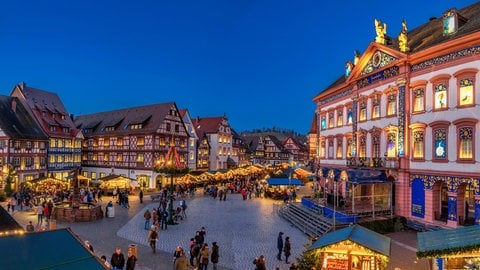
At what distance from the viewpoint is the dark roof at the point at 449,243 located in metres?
10.1

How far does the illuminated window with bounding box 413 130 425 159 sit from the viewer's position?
2539 centimetres

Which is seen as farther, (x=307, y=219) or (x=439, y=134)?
(x=307, y=219)

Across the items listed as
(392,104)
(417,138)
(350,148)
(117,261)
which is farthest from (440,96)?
(117,261)

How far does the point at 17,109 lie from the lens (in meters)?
49.8

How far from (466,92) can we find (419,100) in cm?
359

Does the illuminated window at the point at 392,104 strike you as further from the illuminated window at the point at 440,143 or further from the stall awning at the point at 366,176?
the stall awning at the point at 366,176

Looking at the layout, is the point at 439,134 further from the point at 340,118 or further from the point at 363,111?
the point at 340,118

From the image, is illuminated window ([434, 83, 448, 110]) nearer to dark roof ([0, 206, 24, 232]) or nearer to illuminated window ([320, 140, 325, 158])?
illuminated window ([320, 140, 325, 158])

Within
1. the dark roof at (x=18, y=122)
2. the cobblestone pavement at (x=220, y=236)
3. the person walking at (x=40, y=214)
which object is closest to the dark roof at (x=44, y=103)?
the dark roof at (x=18, y=122)

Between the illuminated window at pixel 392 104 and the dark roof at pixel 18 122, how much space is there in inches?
1683

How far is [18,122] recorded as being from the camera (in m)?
47.9

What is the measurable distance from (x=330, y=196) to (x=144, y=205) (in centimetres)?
1855

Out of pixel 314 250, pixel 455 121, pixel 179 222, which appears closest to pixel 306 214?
pixel 179 222

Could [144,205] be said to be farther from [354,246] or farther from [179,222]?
[354,246]
